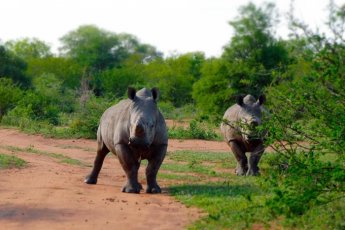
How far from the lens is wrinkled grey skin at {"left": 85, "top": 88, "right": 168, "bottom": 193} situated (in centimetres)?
911

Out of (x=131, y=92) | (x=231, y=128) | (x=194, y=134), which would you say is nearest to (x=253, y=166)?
(x=231, y=128)

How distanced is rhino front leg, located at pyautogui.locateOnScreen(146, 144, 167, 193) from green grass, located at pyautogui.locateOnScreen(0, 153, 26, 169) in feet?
11.4

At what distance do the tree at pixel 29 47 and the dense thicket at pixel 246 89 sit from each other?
13 cm

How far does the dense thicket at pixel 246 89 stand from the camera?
5.96m

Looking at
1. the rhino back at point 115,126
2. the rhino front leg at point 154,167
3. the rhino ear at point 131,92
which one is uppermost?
the rhino ear at point 131,92

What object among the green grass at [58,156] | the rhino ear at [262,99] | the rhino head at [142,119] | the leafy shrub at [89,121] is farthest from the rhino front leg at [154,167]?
the leafy shrub at [89,121]

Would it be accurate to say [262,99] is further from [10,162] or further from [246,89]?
[246,89]

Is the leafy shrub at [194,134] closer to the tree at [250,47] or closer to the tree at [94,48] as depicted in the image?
the tree at [250,47]

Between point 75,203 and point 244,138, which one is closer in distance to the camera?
point 75,203

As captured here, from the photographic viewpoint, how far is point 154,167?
30.6ft

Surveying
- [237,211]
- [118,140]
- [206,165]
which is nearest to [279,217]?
[237,211]

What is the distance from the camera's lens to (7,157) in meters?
12.5

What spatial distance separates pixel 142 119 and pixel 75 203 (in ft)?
6.00

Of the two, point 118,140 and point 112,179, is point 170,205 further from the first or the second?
point 112,179
